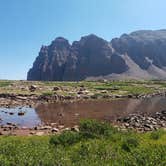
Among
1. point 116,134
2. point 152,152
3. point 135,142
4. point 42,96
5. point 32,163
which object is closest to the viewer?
point 32,163

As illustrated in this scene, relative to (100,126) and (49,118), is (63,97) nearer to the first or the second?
(49,118)

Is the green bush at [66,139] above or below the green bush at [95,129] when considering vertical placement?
below

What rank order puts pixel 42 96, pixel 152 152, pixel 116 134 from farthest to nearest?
pixel 42 96
pixel 116 134
pixel 152 152

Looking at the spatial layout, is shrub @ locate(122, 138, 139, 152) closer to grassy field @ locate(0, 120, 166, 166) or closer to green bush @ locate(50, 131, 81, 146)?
grassy field @ locate(0, 120, 166, 166)

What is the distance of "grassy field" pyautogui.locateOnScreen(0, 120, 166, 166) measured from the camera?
718 inches

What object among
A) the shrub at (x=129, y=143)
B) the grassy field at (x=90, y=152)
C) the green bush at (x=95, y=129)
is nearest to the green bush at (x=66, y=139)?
the grassy field at (x=90, y=152)

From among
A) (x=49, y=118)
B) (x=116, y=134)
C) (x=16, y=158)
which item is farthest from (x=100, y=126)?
(x=49, y=118)

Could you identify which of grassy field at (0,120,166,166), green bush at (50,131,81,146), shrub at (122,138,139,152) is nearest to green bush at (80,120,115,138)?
grassy field at (0,120,166,166)

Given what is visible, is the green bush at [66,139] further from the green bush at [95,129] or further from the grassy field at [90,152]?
the green bush at [95,129]

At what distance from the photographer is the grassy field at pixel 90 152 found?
18.2 meters

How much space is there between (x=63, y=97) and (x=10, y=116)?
1464 inches

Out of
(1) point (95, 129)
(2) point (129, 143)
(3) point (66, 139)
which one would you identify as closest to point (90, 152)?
(2) point (129, 143)

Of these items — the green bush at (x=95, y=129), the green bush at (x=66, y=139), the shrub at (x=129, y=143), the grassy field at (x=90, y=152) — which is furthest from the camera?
the green bush at (x=95, y=129)

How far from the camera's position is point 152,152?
20.3 m
